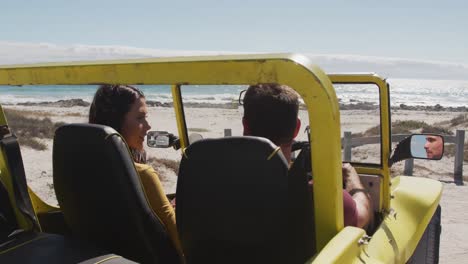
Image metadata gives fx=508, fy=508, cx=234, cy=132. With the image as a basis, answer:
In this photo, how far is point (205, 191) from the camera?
6.17ft

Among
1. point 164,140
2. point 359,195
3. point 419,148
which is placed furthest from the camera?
point 164,140

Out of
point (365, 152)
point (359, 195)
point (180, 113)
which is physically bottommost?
point (365, 152)

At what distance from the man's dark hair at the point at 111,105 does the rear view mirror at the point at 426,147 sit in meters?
1.54

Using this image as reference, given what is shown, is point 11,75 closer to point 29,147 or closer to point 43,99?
point 29,147

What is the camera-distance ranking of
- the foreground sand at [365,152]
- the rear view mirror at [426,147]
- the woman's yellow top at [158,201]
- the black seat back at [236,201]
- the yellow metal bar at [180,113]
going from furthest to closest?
the foreground sand at [365,152] → the yellow metal bar at [180,113] → the rear view mirror at [426,147] → the woman's yellow top at [158,201] → the black seat back at [236,201]

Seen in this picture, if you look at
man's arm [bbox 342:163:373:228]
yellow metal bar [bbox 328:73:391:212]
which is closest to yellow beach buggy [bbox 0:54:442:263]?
man's arm [bbox 342:163:373:228]

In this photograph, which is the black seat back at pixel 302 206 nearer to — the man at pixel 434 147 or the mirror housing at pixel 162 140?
the man at pixel 434 147

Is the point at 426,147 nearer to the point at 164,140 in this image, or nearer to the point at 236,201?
the point at 236,201

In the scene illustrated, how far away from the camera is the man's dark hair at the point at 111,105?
8.61ft

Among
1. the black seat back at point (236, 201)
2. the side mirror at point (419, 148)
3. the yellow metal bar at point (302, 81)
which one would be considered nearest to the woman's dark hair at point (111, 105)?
the yellow metal bar at point (302, 81)

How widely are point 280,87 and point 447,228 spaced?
5755mm

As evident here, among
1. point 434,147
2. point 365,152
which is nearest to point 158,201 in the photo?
point 434,147

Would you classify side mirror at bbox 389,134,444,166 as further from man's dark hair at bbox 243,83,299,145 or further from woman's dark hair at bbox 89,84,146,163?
woman's dark hair at bbox 89,84,146,163

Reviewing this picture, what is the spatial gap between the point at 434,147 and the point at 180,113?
1650 millimetres
